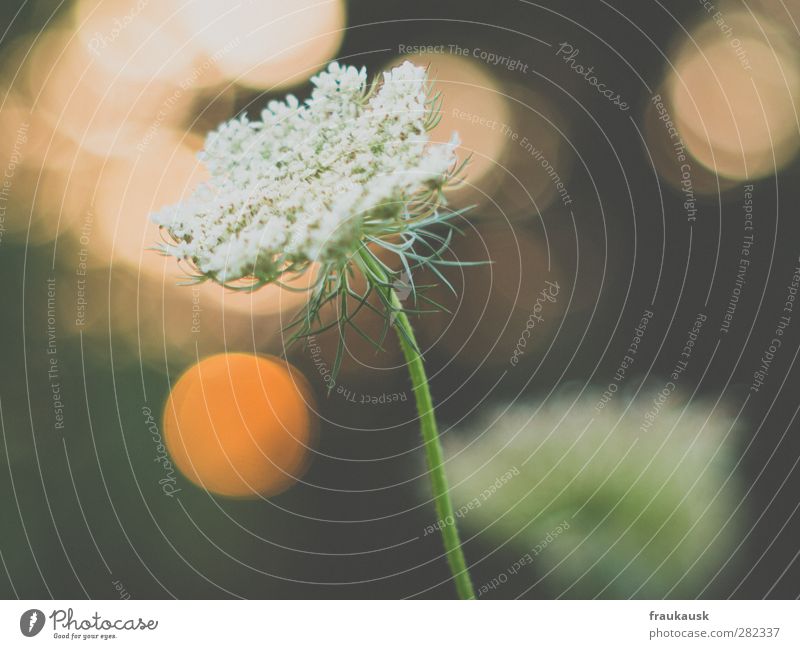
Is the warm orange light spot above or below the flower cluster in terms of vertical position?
below

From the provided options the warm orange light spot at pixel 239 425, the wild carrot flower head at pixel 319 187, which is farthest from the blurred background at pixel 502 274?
the wild carrot flower head at pixel 319 187

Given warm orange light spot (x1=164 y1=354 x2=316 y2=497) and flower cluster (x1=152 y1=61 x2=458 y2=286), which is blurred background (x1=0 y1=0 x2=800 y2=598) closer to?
warm orange light spot (x1=164 y1=354 x2=316 y2=497)

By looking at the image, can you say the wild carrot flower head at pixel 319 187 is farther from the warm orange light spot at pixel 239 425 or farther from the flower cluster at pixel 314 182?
the warm orange light spot at pixel 239 425

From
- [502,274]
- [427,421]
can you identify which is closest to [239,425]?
[502,274]

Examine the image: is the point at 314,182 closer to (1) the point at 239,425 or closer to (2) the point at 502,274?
(2) the point at 502,274

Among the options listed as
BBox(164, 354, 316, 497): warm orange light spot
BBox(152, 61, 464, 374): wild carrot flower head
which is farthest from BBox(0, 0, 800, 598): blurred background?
BBox(152, 61, 464, 374): wild carrot flower head
